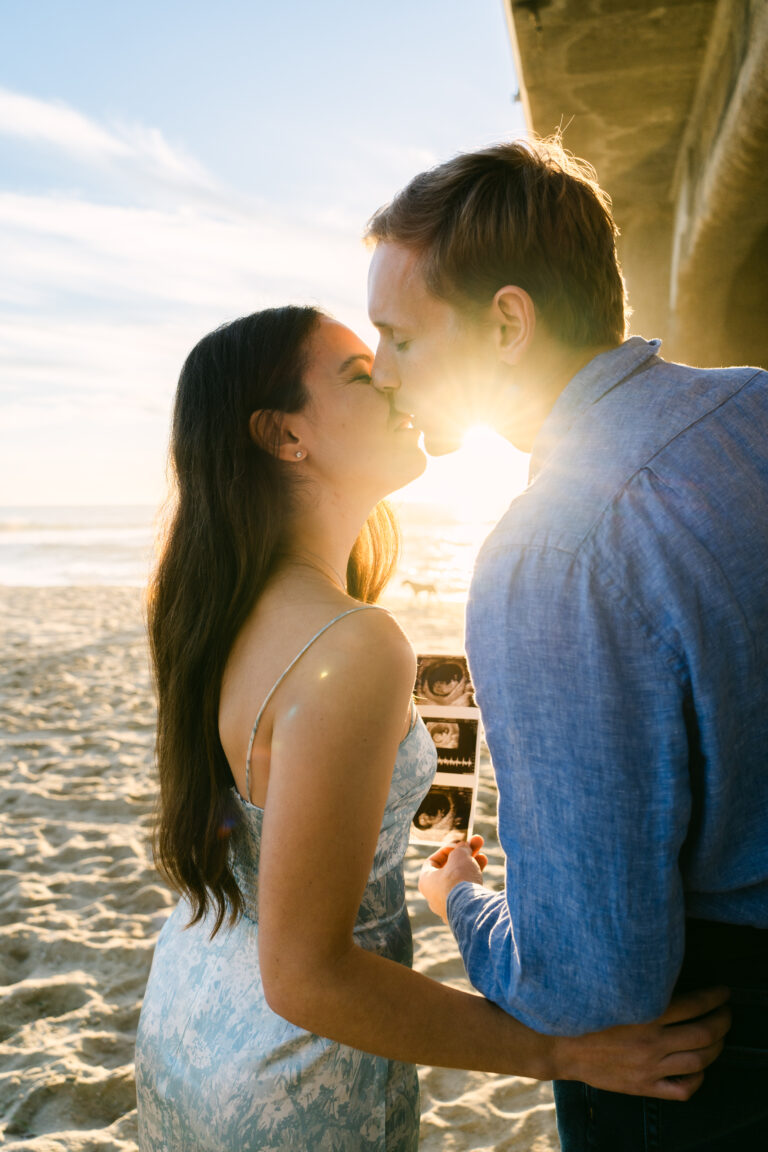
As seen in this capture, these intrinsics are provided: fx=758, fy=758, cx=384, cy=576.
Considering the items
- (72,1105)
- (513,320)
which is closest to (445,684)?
(513,320)

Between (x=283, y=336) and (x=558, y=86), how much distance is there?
114 inches

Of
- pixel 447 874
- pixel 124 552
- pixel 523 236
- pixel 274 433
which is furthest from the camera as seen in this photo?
pixel 124 552

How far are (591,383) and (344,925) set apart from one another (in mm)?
916

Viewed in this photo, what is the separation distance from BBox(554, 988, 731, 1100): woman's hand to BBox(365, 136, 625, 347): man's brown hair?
1025 mm

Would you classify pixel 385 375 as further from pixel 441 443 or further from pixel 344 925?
pixel 344 925

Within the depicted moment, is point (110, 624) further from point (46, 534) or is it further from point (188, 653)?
point (46, 534)

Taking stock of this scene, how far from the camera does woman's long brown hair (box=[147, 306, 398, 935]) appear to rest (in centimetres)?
153

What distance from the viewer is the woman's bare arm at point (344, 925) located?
115cm

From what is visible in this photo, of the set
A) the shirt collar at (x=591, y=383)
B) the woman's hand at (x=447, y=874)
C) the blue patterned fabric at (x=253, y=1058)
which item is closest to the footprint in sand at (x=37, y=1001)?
the blue patterned fabric at (x=253, y=1058)

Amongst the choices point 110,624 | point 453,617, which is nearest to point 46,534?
point 110,624

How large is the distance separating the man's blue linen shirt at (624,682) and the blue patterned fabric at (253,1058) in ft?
1.96

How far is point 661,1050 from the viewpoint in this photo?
106cm

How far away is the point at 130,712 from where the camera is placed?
7191 millimetres

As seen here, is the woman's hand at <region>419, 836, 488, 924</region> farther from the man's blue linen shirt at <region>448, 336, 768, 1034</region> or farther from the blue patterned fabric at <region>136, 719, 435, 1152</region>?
the man's blue linen shirt at <region>448, 336, 768, 1034</region>
